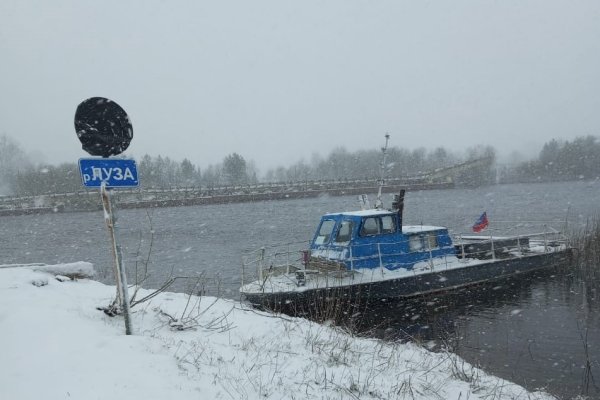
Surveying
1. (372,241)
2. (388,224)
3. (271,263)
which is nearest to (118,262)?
(271,263)

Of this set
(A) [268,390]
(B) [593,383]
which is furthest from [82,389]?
(B) [593,383]

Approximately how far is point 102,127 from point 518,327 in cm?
1190

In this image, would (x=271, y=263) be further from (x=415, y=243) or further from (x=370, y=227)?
(x=415, y=243)

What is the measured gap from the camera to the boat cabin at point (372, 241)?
44.8 ft

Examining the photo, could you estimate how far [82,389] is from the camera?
4.27 metres

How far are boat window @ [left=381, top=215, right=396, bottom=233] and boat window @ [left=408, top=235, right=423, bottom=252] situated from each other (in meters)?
0.75

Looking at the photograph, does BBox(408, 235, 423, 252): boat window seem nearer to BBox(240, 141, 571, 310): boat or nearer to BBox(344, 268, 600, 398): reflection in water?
BBox(240, 141, 571, 310): boat

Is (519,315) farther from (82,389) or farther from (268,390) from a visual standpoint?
(82,389)

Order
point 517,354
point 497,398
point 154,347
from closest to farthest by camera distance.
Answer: point 154,347, point 497,398, point 517,354

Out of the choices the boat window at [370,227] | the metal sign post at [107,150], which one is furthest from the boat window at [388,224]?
the metal sign post at [107,150]

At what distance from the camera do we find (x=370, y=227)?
14.0m

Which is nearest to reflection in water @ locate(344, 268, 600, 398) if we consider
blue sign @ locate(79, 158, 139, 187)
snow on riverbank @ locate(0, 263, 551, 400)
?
snow on riverbank @ locate(0, 263, 551, 400)

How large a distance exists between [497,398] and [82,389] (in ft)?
19.2

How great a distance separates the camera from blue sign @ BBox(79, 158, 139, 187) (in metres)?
5.54
